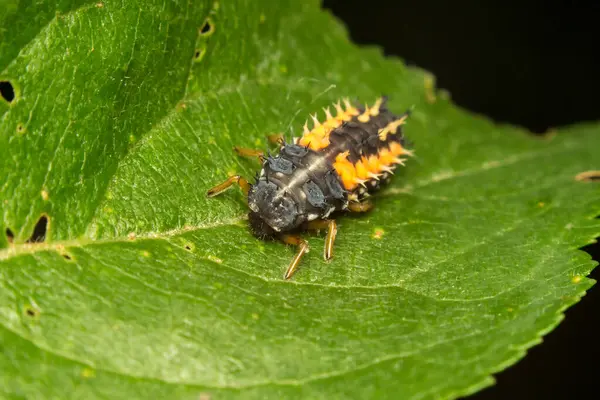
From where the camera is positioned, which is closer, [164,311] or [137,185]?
[164,311]

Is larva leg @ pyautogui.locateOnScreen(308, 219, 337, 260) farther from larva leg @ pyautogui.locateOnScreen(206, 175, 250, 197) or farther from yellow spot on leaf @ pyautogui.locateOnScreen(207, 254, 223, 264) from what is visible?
yellow spot on leaf @ pyautogui.locateOnScreen(207, 254, 223, 264)

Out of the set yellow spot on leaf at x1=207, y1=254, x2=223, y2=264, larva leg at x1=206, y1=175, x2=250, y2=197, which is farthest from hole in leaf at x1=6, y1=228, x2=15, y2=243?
larva leg at x1=206, y1=175, x2=250, y2=197

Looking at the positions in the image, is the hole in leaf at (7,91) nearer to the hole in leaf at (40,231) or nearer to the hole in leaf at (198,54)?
the hole in leaf at (40,231)

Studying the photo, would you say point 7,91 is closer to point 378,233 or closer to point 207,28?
point 207,28

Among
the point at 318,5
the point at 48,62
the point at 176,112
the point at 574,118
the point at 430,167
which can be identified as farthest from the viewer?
the point at 574,118

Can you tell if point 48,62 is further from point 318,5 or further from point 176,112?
point 318,5

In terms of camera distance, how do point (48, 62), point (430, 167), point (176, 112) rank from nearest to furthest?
1. point (48, 62)
2. point (176, 112)
3. point (430, 167)

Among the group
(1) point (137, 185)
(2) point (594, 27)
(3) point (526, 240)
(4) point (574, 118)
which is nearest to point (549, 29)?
(2) point (594, 27)
